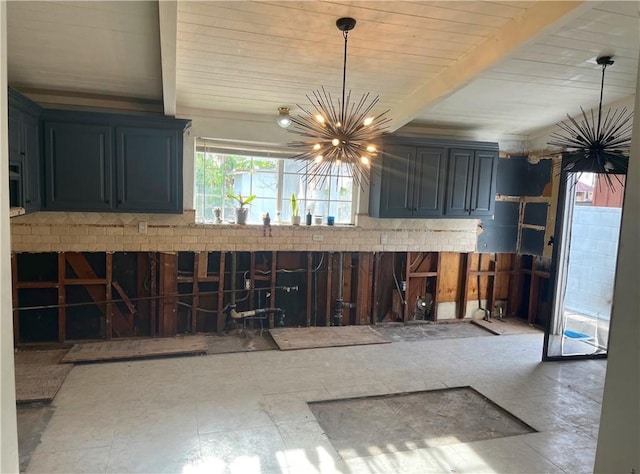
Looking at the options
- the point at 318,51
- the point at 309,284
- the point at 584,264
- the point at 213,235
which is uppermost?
the point at 318,51

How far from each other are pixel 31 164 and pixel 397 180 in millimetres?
3925

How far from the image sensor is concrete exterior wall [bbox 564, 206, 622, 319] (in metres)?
5.38

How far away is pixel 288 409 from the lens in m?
3.43

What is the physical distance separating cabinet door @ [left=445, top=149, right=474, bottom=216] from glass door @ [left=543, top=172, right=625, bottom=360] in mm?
1130

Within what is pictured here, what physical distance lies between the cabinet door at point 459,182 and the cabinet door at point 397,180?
1.79ft

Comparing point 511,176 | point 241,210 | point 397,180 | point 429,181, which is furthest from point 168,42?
point 511,176

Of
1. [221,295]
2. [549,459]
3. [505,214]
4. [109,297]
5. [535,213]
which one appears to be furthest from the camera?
[505,214]

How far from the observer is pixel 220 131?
4.98 m

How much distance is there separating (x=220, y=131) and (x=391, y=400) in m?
3.49

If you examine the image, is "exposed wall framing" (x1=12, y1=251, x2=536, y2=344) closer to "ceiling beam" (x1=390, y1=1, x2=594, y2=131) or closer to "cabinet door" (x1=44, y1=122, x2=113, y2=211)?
"cabinet door" (x1=44, y1=122, x2=113, y2=211)

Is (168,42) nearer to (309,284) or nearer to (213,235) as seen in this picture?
(213,235)

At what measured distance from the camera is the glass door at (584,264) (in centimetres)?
499

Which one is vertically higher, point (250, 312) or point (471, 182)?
point (471, 182)

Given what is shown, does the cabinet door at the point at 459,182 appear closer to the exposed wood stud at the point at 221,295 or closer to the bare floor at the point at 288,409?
the bare floor at the point at 288,409
